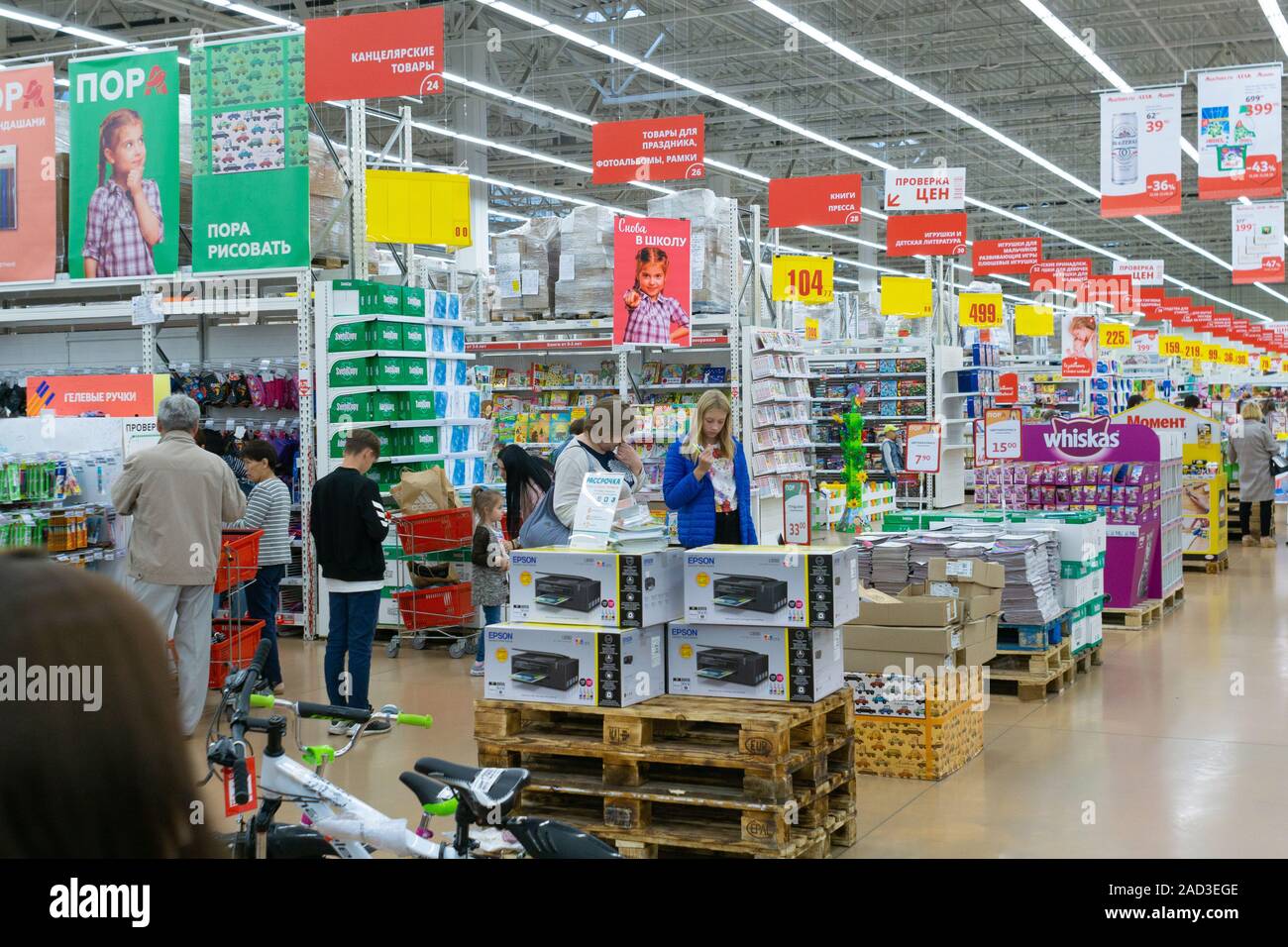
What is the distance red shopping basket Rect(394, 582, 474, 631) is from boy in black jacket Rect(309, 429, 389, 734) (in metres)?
2.42

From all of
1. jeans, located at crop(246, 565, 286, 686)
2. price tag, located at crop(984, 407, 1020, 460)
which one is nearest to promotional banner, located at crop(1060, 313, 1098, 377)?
price tag, located at crop(984, 407, 1020, 460)

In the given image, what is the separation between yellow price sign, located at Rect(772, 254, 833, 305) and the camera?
632 inches

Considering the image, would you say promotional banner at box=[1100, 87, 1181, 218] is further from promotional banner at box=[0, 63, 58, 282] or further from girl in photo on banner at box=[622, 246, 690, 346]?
promotional banner at box=[0, 63, 58, 282]

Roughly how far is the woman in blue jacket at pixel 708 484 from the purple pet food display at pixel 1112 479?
424 centimetres

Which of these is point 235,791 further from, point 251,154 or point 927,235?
point 927,235

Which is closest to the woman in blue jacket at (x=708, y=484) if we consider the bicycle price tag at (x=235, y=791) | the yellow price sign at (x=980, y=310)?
the bicycle price tag at (x=235, y=791)

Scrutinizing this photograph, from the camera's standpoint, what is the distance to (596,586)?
14.6ft

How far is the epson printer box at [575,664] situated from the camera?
4391mm

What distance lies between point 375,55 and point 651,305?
11.1 ft

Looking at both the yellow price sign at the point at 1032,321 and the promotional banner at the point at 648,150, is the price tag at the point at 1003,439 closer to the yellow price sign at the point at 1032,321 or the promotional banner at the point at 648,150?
the promotional banner at the point at 648,150
